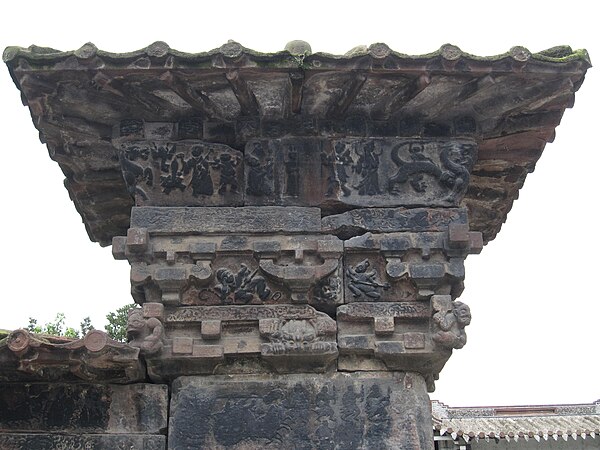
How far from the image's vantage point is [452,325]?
16.2ft

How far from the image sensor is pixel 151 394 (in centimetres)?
505

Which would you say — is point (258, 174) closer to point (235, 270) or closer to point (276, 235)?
point (276, 235)

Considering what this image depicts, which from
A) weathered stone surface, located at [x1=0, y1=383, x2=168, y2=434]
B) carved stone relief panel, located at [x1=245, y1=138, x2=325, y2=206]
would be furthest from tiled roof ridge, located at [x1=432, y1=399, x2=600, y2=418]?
weathered stone surface, located at [x1=0, y1=383, x2=168, y2=434]

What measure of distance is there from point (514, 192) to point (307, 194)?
2120 millimetres

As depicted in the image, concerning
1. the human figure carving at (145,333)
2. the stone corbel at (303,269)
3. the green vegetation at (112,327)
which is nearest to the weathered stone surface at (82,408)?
the human figure carving at (145,333)

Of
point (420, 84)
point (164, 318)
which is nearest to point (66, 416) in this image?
point (164, 318)

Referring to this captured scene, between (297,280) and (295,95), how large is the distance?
1259mm

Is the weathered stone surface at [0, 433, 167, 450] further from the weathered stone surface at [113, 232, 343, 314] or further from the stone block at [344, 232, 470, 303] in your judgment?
the stone block at [344, 232, 470, 303]

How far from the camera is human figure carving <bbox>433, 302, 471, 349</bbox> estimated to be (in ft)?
16.0

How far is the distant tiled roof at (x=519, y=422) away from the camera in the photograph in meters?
20.0

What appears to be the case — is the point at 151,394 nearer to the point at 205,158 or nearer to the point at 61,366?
the point at 61,366

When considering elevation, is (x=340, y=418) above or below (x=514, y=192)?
below

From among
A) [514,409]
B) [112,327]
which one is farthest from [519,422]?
[112,327]

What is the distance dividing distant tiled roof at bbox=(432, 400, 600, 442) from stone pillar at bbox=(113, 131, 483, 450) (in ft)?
48.6
